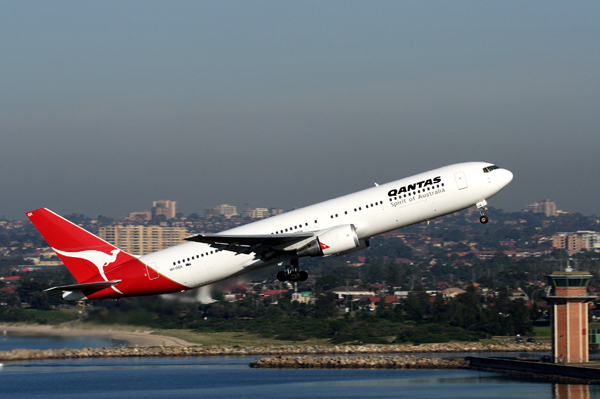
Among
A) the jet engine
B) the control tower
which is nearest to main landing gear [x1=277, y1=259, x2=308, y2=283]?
the jet engine

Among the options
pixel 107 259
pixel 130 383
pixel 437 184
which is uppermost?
pixel 437 184

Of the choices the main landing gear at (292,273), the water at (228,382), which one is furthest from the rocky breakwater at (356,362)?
the main landing gear at (292,273)

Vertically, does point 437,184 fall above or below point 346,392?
above

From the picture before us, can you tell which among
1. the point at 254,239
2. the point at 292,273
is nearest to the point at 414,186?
the point at 292,273

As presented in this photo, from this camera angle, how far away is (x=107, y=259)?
55.4 metres

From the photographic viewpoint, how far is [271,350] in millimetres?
137500

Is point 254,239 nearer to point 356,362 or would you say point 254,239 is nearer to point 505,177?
point 505,177

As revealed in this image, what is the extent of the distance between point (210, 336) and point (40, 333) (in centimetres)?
3374

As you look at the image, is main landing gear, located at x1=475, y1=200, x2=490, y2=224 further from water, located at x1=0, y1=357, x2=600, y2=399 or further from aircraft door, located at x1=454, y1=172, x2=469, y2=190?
water, located at x1=0, y1=357, x2=600, y2=399

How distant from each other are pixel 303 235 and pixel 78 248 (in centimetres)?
1703

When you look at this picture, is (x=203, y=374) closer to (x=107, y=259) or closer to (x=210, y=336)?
(x=210, y=336)

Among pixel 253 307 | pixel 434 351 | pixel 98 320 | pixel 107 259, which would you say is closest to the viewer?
pixel 107 259

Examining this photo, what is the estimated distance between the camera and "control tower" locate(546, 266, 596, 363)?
9175 centimetres

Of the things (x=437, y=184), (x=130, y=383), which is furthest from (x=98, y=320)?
(x=437, y=184)
